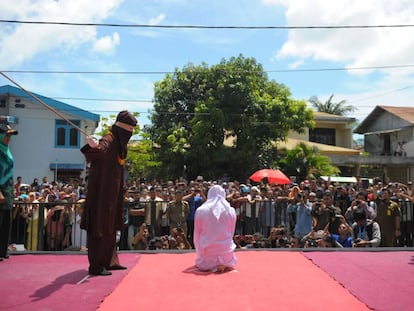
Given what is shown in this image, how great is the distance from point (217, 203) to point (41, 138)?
19.2 meters

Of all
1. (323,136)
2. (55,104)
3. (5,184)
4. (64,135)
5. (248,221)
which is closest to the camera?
(5,184)

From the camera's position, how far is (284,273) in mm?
5801

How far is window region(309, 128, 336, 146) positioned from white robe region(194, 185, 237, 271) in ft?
87.1

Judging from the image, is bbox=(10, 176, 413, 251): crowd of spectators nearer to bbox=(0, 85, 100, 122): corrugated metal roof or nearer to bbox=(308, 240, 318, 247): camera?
bbox=(308, 240, 318, 247): camera

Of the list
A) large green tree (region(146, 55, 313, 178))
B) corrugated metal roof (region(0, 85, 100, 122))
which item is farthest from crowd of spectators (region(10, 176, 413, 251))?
corrugated metal roof (region(0, 85, 100, 122))

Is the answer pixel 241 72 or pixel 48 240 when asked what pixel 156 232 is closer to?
pixel 48 240

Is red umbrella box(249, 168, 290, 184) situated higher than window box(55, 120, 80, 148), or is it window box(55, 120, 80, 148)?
window box(55, 120, 80, 148)

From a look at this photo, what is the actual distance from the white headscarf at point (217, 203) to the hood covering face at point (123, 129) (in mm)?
1392

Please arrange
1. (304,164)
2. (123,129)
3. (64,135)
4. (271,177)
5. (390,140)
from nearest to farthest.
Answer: (123,129) → (271,177) → (304,164) → (64,135) → (390,140)

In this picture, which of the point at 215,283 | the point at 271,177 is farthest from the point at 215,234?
the point at 271,177

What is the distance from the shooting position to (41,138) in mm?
23375

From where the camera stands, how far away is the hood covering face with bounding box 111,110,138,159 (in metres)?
6.09

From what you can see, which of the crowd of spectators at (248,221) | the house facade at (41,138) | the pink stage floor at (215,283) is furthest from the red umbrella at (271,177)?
the house facade at (41,138)

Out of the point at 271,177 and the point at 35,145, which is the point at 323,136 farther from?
the point at 35,145
